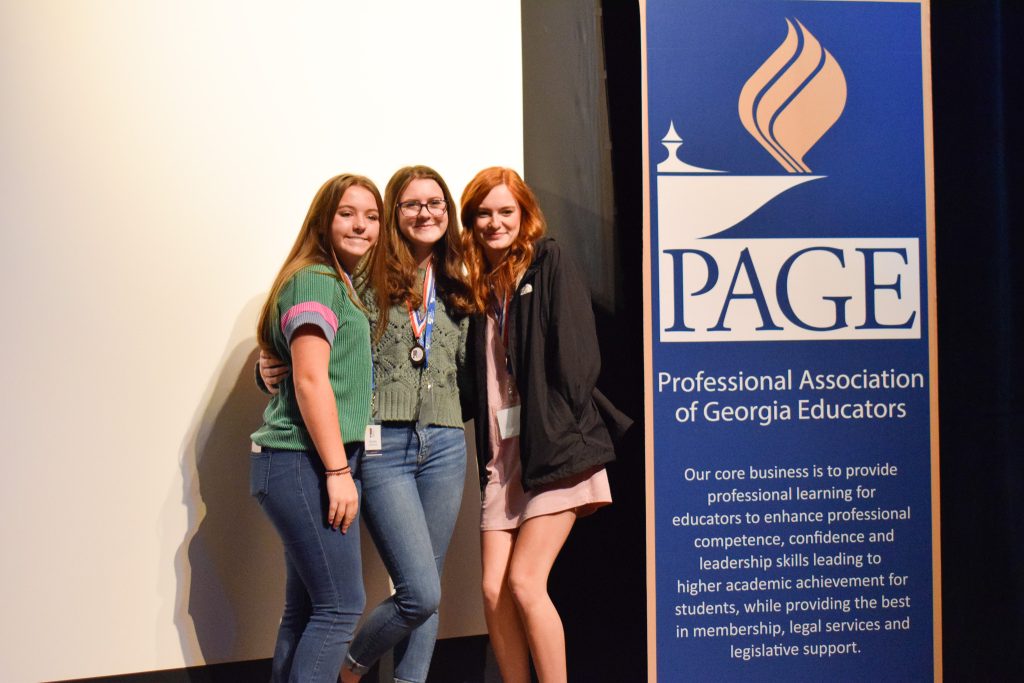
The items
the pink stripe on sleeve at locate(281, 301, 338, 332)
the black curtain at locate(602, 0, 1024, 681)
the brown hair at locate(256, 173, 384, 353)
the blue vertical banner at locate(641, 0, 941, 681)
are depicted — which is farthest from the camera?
the black curtain at locate(602, 0, 1024, 681)

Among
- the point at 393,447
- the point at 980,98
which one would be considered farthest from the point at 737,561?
the point at 980,98

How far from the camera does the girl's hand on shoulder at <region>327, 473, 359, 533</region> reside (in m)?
1.96

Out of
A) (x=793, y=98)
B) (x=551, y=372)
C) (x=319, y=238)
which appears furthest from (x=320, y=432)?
(x=793, y=98)

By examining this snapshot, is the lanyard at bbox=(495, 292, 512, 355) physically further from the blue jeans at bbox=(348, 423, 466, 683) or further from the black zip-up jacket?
the blue jeans at bbox=(348, 423, 466, 683)

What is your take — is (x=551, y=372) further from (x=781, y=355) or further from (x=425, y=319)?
(x=781, y=355)

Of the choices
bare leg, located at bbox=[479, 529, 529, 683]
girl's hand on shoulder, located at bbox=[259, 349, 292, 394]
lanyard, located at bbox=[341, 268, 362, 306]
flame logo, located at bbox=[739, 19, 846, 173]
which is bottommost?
bare leg, located at bbox=[479, 529, 529, 683]

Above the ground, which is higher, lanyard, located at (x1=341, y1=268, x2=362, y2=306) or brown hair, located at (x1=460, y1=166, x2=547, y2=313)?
brown hair, located at (x1=460, y1=166, x2=547, y2=313)

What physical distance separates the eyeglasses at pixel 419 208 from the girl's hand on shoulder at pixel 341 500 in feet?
2.35

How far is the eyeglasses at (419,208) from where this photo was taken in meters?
2.19

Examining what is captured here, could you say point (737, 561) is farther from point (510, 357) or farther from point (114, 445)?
point (114, 445)

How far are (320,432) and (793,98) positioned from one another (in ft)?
5.60

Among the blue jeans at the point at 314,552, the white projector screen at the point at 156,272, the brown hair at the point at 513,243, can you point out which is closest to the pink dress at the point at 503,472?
the brown hair at the point at 513,243

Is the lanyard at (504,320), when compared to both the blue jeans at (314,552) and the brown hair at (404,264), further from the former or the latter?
the blue jeans at (314,552)

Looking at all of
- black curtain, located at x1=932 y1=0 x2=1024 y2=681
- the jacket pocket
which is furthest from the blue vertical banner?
the jacket pocket
